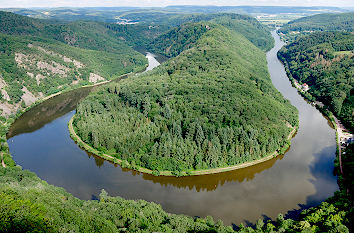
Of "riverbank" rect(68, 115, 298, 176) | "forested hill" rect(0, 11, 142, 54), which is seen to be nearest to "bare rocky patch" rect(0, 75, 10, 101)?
"riverbank" rect(68, 115, 298, 176)

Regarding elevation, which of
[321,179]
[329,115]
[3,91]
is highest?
[329,115]

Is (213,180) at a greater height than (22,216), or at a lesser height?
lesser

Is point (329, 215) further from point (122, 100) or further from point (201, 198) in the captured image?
point (122, 100)

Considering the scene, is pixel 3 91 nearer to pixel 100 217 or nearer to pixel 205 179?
pixel 205 179

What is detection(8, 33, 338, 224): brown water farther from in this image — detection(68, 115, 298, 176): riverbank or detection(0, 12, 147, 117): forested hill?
detection(0, 12, 147, 117): forested hill

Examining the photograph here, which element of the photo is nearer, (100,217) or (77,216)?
(77,216)

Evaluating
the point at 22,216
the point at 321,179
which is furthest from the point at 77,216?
the point at 321,179

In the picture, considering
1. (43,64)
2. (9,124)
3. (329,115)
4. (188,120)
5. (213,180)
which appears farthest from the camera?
(43,64)
